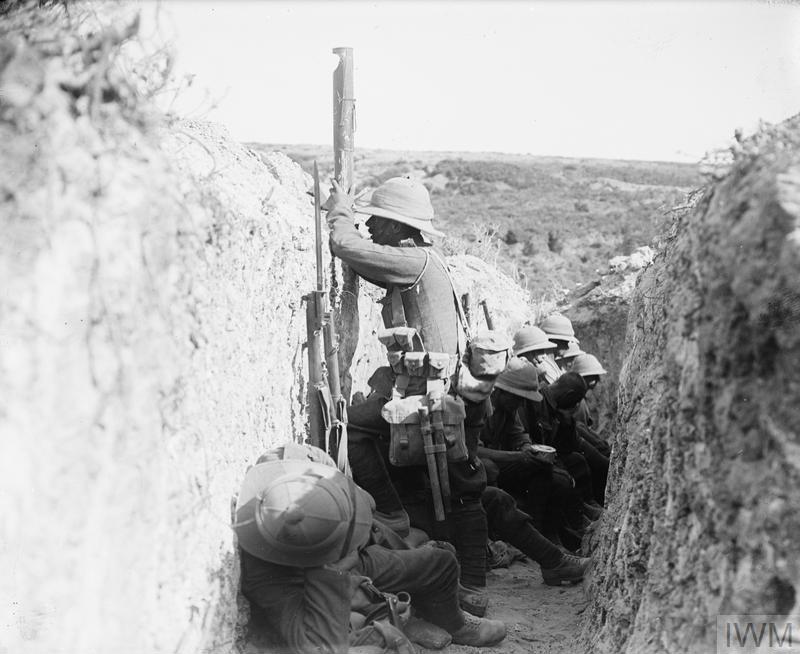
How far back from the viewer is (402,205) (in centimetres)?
584

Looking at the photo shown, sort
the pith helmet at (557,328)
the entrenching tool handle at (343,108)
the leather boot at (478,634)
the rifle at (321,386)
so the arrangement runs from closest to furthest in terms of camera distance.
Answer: the leather boot at (478,634), the rifle at (321,386), the entrenching tool handle at (343,108), the pith helmet at (557,328)

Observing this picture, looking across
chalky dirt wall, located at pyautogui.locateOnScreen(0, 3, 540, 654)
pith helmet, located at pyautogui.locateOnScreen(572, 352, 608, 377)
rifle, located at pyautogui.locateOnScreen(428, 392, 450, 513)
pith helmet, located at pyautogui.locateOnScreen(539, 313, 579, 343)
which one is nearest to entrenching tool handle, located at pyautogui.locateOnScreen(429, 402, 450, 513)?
rifle, located at pyautogui.locateOnScreen(428, 392, 450, 513)

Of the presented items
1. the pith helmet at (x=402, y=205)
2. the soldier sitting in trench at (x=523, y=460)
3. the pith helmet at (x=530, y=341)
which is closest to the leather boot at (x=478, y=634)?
the soldier sitting in trench at (x=523, y=460)

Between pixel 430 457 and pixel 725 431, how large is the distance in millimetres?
2572

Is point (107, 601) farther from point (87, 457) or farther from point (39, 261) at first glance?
point (39, 261)

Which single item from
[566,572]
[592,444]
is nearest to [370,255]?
[566,572]

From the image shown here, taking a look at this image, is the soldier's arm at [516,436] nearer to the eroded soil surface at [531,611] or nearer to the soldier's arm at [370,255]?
the eroded soil surface at [531,611]

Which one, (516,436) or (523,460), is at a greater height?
(516,436)

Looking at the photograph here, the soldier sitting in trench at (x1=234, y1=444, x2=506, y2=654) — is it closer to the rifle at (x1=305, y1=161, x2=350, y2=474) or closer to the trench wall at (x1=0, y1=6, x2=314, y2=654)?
the trench wall at (x1=0, y1=6, x2=314, y2=654)

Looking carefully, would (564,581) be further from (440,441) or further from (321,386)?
(321,386)

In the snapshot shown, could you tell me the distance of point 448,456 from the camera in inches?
221

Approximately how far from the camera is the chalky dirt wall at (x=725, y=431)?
9.48 ft

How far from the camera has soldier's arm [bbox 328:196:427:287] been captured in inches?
218

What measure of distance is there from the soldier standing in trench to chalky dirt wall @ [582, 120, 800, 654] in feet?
5.57
